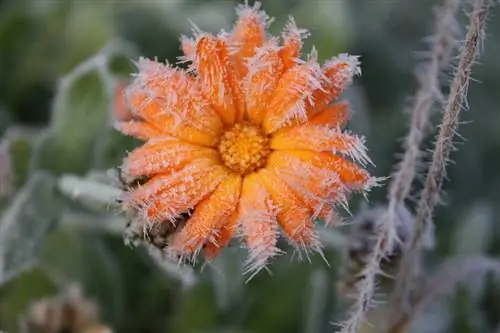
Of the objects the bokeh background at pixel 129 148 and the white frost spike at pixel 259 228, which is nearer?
the white frost spike at pixel 259 228

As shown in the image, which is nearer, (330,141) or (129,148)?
(330,141)

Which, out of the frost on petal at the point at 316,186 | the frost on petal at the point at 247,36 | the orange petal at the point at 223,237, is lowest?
the orange petal at the point at 223,237

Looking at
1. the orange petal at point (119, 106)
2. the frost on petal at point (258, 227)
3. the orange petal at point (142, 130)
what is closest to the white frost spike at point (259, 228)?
the frost on petal at point (258, 227)

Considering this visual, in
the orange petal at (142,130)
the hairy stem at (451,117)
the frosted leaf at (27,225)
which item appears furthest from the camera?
the frosted leaf at (27,225)

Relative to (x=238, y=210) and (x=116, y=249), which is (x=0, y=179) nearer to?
(x=116, y=249)

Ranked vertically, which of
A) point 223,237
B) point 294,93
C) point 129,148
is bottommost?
point 223,237

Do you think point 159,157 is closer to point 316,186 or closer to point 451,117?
point 316,186

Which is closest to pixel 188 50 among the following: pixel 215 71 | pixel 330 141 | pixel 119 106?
pixel 215 71

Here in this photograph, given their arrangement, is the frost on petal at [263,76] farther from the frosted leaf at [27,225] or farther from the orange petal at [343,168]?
the frosted leaf at [27,225]

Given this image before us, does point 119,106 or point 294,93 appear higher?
point 119,106
